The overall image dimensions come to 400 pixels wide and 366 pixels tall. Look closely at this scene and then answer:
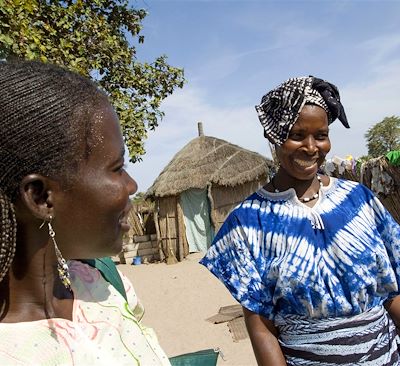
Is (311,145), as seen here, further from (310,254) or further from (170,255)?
(170,255)

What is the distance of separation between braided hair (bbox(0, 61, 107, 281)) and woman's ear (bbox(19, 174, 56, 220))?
0.04ft

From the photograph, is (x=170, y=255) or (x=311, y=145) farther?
(x=170, y=255)

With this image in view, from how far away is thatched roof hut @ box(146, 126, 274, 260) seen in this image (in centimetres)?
1362

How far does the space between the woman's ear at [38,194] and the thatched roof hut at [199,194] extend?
490 inches

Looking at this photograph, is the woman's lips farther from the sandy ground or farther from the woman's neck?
the sandy ground

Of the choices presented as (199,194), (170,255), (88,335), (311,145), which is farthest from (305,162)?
(199,194)

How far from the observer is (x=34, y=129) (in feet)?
3.16

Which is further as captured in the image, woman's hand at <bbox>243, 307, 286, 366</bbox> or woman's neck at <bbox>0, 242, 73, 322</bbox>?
woman's hand at <bbox>243, 307, 286, 366</bbox>

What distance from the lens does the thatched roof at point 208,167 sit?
13.7m

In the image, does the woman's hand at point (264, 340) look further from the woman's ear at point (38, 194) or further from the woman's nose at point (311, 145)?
the woman's ear at point (38, 194)

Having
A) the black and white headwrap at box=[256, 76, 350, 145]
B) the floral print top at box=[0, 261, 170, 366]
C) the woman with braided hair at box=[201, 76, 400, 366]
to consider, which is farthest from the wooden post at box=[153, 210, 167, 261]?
the floral print top at box=[0, 261, 170, 366]

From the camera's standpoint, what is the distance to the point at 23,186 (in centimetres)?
96

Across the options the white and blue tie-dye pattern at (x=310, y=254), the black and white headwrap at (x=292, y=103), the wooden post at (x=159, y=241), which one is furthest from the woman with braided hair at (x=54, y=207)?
the wooden post at (x=159, y=241)

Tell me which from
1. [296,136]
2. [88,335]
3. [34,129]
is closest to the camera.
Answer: [34,129]
